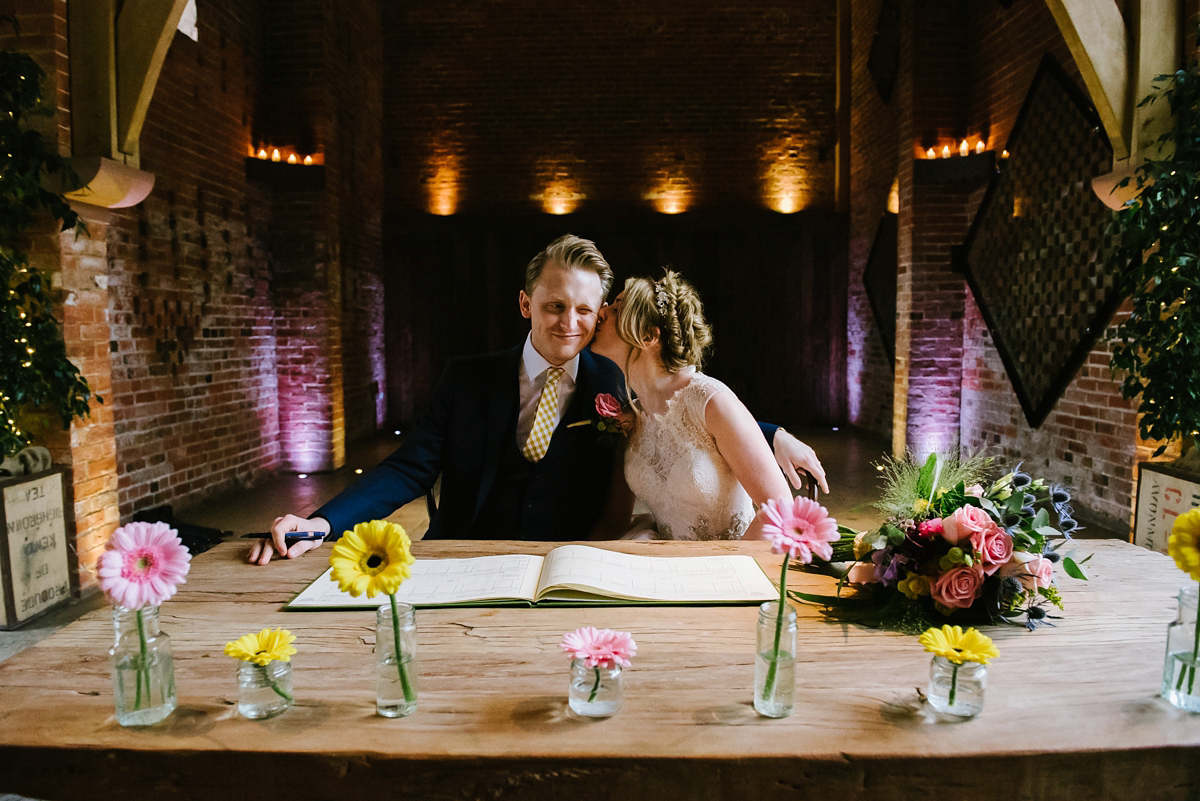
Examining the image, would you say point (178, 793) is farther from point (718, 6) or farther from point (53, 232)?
point (718, 6)

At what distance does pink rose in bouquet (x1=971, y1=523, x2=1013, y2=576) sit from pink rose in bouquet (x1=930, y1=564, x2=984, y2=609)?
2 cm

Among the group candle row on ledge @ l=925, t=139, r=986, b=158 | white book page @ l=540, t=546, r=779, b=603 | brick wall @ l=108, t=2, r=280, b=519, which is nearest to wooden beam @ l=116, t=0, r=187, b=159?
brick wall @ l=108, t=2, r=280, b=519

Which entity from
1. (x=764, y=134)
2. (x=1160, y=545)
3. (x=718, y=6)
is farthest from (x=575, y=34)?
(x=1160, y=545)

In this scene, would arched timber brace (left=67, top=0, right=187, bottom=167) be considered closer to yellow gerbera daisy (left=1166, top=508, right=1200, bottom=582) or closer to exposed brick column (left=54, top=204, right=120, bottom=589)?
exposed brick column (left=54, top=204, right=120, bottom=589)

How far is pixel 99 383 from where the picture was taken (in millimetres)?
3258

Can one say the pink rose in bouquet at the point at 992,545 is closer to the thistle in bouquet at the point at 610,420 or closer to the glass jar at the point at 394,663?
the glass jar at the point at 394,663

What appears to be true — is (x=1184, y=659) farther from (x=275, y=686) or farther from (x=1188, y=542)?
(x=275, y=686)

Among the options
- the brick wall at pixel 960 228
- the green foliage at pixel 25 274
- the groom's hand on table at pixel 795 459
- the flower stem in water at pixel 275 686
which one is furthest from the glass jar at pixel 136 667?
the brick wall at pixel 960 228

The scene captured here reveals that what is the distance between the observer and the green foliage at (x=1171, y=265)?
2.71 meters

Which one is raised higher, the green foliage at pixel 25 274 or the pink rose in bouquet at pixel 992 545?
the green foliage at pixel 25 274

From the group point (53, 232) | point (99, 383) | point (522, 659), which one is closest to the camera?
point (522, 659)

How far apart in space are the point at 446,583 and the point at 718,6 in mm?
7973

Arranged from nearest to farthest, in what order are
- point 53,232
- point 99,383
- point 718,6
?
point 53,232 → point 99,383 → point 718,6

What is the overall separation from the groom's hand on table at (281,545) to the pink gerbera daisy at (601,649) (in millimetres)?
852
